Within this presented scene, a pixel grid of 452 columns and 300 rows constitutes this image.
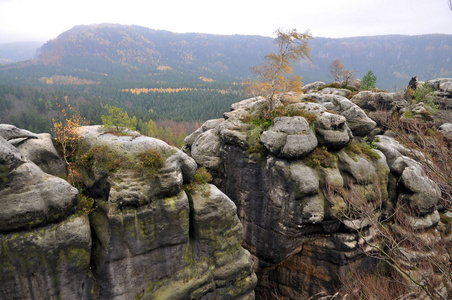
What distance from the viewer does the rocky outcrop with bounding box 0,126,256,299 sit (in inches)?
455

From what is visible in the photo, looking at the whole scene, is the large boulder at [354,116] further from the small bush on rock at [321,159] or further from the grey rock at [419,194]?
the small bush on rock at [321,159]

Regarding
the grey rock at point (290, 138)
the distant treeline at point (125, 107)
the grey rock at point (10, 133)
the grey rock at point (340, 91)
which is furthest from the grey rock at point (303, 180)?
the distant treeline at point (125, 107)

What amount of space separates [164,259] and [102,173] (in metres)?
6.40

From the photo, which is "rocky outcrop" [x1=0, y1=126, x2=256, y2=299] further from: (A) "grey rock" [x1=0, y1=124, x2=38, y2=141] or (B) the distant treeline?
(B) the distant treeline

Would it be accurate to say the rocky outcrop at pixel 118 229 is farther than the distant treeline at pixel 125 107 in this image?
No

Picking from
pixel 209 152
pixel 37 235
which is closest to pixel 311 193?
pixel 209 152

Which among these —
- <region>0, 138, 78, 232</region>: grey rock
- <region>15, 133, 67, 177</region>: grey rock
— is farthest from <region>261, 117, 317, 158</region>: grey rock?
<region>15, 133, 67, 177</region>: grey rock

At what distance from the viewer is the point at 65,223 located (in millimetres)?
12438

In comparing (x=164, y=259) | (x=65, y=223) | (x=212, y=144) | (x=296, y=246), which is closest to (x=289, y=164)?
(x=296, y=246)

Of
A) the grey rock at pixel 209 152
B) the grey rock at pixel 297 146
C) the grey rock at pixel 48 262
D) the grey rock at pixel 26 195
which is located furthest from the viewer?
the grey rock at pixel 209 152

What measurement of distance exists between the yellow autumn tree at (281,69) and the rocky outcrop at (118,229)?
12007 millimetres

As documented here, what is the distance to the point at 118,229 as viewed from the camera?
13625 millimetres

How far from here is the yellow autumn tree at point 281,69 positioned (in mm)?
23484

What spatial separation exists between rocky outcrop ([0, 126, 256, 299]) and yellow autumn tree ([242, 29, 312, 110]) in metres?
12.0
